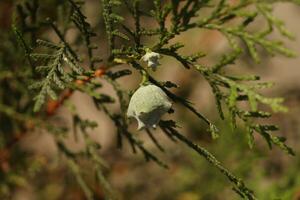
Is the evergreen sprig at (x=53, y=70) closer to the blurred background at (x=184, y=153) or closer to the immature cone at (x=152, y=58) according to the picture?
the immature cone at (x=152, y=58)

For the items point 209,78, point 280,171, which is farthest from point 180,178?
point 209,78

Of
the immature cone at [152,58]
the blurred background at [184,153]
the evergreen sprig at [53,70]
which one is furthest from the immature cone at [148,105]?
the blurred background at [184,153]

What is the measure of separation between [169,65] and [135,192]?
47.8 inches

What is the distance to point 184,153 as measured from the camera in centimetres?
386

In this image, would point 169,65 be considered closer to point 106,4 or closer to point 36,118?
point 36,118

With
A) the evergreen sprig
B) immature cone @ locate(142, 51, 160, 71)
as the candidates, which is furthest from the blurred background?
immature cone @ locate(142, 51, 160, 71)

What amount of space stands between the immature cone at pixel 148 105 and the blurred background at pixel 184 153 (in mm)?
1346

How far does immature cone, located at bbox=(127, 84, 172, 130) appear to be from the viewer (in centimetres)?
142

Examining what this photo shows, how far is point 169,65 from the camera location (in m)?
4.27

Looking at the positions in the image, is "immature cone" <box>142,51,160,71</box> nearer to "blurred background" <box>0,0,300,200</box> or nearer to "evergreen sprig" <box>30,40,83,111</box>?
"evergreen sprig" <box>30,40,83,111</box>

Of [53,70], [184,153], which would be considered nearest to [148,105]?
[53,70]

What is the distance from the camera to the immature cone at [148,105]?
4.66 feet

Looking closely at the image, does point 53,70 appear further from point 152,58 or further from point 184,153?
point 184,153

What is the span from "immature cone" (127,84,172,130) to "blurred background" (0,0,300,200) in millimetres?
1346
